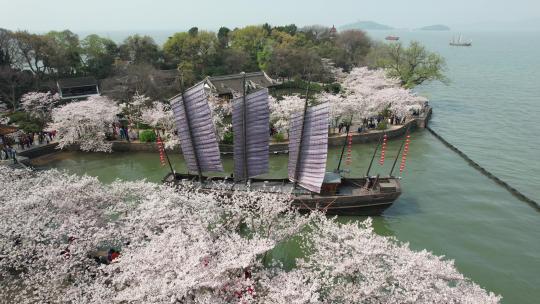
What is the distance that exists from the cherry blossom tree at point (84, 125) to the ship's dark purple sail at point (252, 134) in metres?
16.8

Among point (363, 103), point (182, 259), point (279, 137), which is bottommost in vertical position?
point (182, 259)

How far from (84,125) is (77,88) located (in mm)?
15743

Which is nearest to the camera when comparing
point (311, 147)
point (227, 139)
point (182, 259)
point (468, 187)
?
point (182, 259)

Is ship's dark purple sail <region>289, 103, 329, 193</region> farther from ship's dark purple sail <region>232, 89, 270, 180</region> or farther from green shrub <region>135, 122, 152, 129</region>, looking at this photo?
green shrub <region>135, 122, 152, 129</region>

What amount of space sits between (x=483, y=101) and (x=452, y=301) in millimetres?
54977

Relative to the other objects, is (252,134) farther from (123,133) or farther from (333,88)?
(333,88)

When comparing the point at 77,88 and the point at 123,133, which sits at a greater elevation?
the point at 77,88

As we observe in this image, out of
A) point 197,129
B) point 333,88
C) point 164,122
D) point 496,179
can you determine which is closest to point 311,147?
point 197,129

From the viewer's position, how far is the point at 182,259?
41.3ft

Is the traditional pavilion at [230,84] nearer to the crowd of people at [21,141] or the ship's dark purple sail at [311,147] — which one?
the crowd of people at [21,141]

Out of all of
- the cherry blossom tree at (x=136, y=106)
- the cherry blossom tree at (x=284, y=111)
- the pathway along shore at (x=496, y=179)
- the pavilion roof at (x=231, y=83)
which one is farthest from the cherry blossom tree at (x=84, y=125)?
the pathway along shore at (x=496, y=179)

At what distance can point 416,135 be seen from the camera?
39.6 metres

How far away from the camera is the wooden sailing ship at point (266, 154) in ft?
68.5

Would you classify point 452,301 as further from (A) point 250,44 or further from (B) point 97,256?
(A) point 250,44
